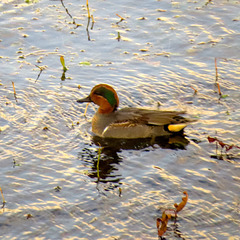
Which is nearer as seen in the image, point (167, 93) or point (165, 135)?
point (165, 135)

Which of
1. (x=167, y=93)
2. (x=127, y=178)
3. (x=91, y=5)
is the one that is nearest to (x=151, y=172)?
(x=127, y=178)

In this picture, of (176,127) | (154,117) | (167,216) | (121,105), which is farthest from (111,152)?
(167,216)

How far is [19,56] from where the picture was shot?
13359 millimetres

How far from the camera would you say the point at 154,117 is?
10.5m

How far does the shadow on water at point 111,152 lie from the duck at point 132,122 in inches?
4.7

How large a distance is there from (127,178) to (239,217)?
1.92 metres

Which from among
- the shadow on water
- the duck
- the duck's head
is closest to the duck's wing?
the duck

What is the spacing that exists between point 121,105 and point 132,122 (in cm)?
102

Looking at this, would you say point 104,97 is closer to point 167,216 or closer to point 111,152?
point 111,152

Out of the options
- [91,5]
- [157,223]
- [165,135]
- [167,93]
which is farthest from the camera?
[91,5]

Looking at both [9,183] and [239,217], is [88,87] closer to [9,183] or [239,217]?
[9,183]

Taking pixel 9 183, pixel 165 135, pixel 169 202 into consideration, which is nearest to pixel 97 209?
pixel 169 202

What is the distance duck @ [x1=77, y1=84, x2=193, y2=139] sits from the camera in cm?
1050

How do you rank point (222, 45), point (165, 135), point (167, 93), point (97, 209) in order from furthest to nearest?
point (222, 45)
point (167, 93)
point (165, 135)
point (97, 209)
